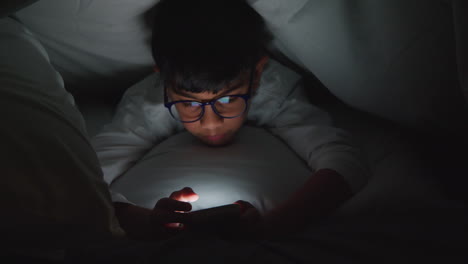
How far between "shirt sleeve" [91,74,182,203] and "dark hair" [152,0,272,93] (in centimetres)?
23

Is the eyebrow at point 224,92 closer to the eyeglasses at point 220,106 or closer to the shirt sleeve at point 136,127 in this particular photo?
the eyeglasses at point 220,106

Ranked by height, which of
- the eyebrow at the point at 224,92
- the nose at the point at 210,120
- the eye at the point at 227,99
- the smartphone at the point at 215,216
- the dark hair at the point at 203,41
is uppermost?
the dark hair at the point at 203,41

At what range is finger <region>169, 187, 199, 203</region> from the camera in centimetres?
63

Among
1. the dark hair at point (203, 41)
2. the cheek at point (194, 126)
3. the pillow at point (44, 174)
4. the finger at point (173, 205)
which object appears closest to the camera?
the pillow at point (44, 174)

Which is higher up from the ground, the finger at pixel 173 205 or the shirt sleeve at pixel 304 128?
Answer: the shirt sleeve at pixel 304 128

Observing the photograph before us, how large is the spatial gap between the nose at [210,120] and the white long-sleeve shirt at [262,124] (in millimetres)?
241

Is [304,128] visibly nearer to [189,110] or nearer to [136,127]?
[189,110]

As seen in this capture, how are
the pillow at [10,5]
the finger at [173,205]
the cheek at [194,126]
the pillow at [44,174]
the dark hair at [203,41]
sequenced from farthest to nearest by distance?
the cheek at [194,126] < the dark hair at [203,41] < the finger at [173,205] < the pillow at [10,5] < the pillow at [44,174]

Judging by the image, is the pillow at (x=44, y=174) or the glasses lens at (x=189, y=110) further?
the glasses lens at (x=189, y=110)

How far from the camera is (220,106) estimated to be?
759mm

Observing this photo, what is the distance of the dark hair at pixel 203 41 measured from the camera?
687 mm

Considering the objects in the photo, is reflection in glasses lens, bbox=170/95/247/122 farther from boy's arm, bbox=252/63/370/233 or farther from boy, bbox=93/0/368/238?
boy's arm, bbox=252/63/370/233

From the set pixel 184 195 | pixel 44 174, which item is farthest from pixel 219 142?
pixel 44 174

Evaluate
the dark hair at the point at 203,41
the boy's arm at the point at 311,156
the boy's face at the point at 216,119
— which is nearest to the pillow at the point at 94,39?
the dark hair at the point at 203,41
